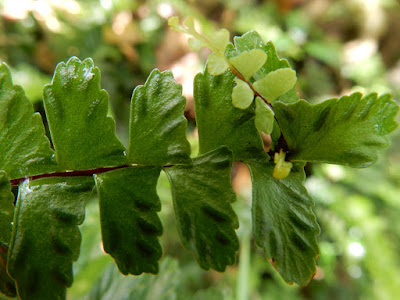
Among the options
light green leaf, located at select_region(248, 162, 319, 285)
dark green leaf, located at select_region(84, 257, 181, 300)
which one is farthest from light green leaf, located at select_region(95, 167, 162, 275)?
dark green leaf, located at select_region(84, 257, 181, 300)

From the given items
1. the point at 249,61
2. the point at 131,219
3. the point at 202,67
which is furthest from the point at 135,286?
the point at 202,67

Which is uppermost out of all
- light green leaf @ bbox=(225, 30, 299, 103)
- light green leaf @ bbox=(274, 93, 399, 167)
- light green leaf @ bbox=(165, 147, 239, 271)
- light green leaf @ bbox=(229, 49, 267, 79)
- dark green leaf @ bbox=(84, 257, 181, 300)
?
light green leaf @ bbox=(225, 30, 299, 103)

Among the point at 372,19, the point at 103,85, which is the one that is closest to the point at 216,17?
the point at 103,85

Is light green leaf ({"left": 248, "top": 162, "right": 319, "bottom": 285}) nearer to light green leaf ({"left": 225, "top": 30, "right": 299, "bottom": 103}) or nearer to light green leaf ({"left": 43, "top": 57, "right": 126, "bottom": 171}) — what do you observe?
light green leaf ({"left": 225, "top": 30, "right": 299, "bottom": 103})

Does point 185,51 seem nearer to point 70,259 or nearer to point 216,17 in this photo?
point 216,17

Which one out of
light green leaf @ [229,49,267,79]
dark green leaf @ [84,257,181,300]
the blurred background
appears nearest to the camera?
light green leaf @ [229,49,267,79]

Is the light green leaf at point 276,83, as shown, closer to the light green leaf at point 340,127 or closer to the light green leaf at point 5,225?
the light green leaf at point 340,127
